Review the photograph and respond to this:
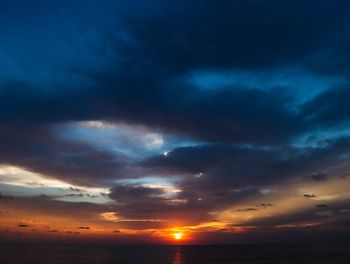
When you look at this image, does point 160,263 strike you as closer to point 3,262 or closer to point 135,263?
point 135,263

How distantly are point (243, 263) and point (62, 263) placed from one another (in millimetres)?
76311

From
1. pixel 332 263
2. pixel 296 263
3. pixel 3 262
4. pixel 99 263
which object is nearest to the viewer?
pixel 332 263

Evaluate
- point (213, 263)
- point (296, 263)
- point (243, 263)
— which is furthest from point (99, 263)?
point (296, 263)

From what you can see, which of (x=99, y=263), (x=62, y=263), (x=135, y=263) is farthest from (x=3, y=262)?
(x=135, y=263)

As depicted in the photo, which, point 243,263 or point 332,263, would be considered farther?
point 243,263

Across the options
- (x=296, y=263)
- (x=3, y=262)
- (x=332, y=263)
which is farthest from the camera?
(x=3, y=262)

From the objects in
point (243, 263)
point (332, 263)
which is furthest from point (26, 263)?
point (332, 263)

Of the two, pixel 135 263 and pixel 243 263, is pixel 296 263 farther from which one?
pixel 135 263

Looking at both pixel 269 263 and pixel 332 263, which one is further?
pixel 269 263

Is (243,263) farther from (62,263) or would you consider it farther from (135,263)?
(62,263)

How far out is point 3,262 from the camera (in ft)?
505

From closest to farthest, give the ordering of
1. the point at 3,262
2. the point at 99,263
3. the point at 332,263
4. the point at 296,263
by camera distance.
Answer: the point at 332,263 → the point at 296,263 → the point at 3,262 → the point at 99,263

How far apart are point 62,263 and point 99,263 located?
15971mm

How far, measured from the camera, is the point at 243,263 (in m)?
156
